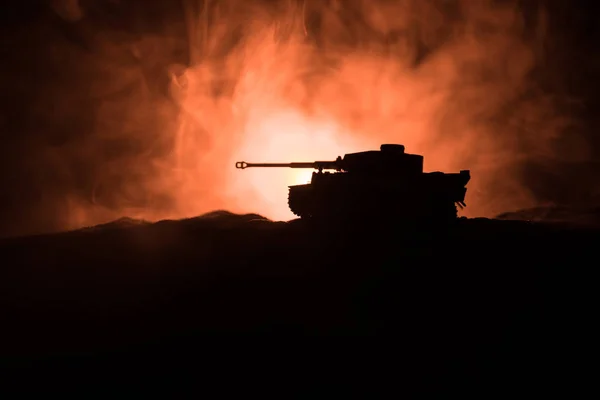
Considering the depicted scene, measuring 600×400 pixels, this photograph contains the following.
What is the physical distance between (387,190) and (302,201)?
251cm

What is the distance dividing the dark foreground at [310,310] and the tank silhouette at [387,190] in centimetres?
44

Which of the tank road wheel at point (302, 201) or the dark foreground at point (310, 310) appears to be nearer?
the dark foreground at point (310, 310)

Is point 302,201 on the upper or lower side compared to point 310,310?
upper

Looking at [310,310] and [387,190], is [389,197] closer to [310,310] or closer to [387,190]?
[387,190]

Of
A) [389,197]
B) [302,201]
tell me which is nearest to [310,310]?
[389,197]

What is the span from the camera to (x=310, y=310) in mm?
7566

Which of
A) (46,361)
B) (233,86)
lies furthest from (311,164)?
(233,86)

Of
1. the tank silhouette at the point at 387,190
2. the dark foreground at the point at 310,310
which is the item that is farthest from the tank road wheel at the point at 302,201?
the dark foreground at the point at 310,310

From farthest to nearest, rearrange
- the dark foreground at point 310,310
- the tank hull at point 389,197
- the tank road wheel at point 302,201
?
the tank road wheel at point 302,201
the tank hull at point 389,197
the dark foreground at point 310,310

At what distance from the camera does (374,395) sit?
5.23 metres

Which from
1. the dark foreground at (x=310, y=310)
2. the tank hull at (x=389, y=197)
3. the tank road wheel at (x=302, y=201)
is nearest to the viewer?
the dark foreground at (x=310, y=310)

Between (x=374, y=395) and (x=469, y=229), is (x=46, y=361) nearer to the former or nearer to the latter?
(x=374, y=395)

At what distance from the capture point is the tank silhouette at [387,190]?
10.5 meters

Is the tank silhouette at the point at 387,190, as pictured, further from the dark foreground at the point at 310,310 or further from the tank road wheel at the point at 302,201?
the dark foreground at the point at 310,310
